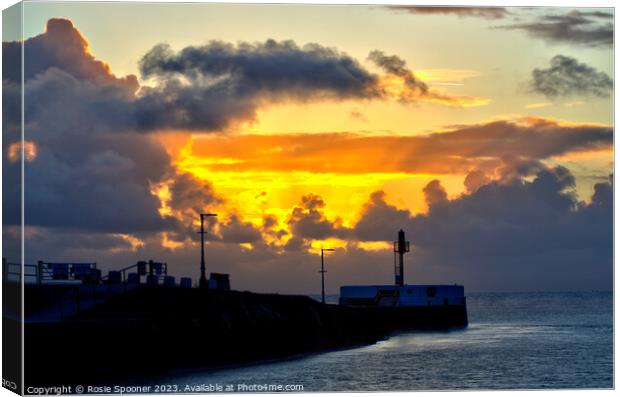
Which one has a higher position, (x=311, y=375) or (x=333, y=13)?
(x=333, y=13)

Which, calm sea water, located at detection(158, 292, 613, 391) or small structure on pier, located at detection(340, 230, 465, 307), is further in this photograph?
small structure on pier, located at detection(340, 230, 465, 307)

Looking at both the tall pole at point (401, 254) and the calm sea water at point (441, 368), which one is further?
the tall pole at point (401, 254)

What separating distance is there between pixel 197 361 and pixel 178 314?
275cm

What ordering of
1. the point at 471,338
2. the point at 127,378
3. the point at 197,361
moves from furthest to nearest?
the point at 471,338, the point at 197,361, the point at 127,378

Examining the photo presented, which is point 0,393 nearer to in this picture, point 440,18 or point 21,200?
point 21,200

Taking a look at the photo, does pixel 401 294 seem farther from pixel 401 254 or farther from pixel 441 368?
pixel 441 368

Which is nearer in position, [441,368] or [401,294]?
[441,368]

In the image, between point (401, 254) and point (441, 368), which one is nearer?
point (441, 368)

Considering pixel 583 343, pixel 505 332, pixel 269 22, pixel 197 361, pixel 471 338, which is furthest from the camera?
pixel 505 332

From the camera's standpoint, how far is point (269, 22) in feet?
131

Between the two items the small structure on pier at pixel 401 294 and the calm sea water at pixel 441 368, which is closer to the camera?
the calm sea water at pixel 441 368

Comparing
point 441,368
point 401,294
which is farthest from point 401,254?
point 441,368

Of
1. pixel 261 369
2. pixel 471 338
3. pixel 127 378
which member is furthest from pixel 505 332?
pixel 127 378

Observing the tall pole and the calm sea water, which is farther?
the tall pole
